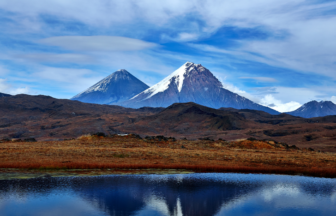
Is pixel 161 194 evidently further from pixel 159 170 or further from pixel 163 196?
pixel 159 170

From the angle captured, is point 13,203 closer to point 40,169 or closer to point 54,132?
point 40,169

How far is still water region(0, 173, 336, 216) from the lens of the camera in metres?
26.5

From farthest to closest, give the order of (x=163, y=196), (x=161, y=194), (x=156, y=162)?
(x=156, y=162) < (x=161, y=194) < (x=163, y=196)

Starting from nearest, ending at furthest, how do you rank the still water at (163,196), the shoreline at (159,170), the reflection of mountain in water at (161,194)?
the still water at (163,196) → the reflection of mountain in water at (161,194) → the shoreline at (159,170)

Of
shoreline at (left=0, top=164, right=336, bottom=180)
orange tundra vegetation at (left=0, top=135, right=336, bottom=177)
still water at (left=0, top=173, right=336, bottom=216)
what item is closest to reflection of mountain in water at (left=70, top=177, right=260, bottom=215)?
still water at (left=0, top=173, right=336, bottom=216)

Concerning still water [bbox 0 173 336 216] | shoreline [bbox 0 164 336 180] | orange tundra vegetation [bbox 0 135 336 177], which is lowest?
still water [bbox 0 173 336 216]

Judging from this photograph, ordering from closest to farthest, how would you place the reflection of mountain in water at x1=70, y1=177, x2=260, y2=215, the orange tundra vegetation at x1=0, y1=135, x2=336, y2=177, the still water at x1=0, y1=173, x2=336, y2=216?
the still water at x1=0, y1=173, x2=336, y2=216
the reflection of mountain in water at x1=70, y1=177, x2=260, y2=215
the orange tundra vegetation at x1=0, y1=135, x2=336, y2=177

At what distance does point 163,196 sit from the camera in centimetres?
3053

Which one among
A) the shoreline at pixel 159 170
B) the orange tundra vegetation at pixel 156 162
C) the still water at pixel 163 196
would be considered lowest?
the still water at pixel 163 196

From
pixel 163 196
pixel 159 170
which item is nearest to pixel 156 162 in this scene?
pixel 159 170

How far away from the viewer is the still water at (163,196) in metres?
26.5

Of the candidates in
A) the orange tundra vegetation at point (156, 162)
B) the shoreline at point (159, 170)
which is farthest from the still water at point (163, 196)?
the orange tundra vegetation at point (156, 162)

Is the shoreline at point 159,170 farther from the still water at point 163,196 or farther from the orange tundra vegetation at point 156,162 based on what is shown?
the still water at point 163,196

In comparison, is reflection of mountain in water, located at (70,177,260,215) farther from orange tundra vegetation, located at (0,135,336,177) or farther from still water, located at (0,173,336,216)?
orange tundra vegetation, located at (0,135,336,177)
